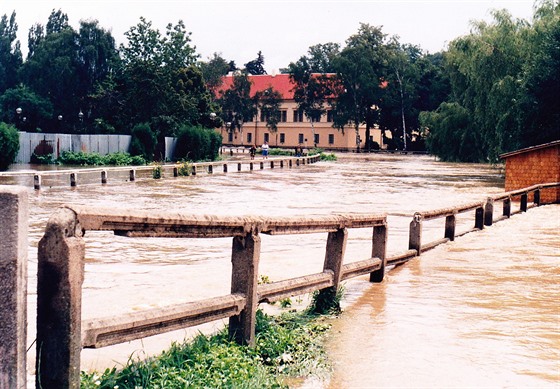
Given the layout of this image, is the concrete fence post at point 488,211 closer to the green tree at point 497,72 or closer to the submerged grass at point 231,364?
the submerged grass at point 231,364

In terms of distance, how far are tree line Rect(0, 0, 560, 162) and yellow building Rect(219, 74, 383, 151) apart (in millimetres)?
2261

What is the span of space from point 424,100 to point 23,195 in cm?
9108

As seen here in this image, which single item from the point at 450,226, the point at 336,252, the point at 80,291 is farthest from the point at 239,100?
the point at 80,291

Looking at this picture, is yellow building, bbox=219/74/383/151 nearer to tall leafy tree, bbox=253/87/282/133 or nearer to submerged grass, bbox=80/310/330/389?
tall leafy tree, bbox=253/87/282/133

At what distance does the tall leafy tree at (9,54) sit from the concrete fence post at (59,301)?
9834 centimetres

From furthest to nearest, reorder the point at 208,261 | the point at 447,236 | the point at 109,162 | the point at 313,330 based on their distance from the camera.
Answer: the point at 109,162, the point at 447,236, the point at 208,261, the point at 313,330

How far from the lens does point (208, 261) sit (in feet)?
39.9

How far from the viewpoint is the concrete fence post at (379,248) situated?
9141mm

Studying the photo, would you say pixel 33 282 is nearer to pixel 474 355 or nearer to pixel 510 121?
pixel 474 355

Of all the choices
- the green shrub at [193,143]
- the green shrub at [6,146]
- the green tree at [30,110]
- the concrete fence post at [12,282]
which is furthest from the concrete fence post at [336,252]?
the green tree at [30,110]

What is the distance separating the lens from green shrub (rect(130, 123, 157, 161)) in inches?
2066

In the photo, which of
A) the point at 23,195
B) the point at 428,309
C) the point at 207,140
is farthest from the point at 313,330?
the point at 207,140

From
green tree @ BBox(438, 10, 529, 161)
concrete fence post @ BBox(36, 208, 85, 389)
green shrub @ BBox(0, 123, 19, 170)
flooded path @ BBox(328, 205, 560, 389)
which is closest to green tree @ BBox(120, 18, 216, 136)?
green shrub @ BBox(0, 123, 19, 170)

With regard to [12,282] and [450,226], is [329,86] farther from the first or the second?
[12,282]
